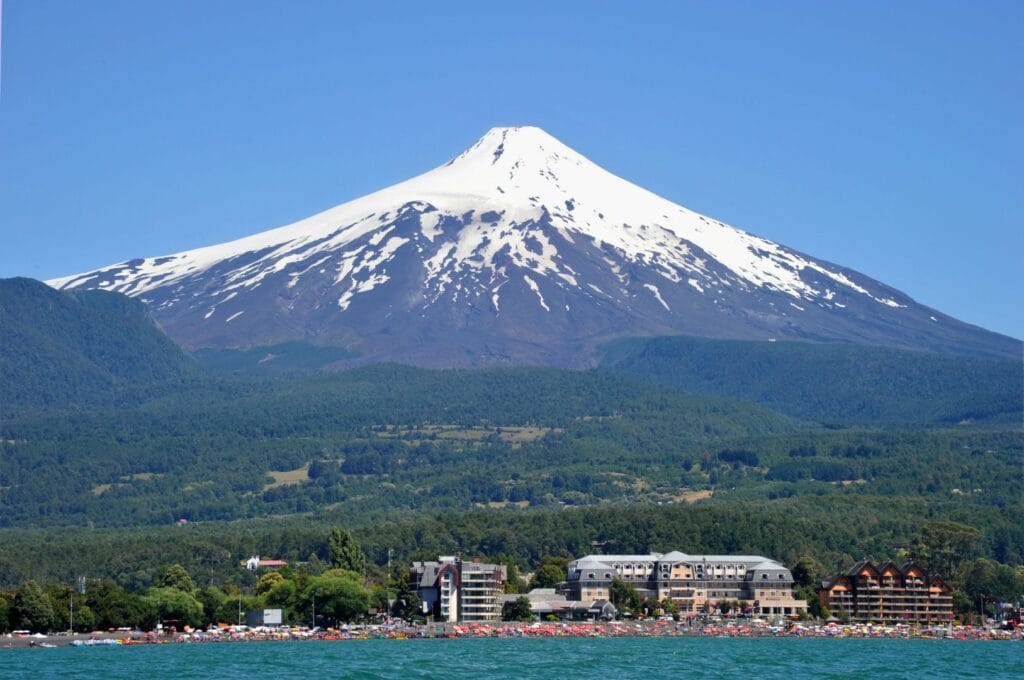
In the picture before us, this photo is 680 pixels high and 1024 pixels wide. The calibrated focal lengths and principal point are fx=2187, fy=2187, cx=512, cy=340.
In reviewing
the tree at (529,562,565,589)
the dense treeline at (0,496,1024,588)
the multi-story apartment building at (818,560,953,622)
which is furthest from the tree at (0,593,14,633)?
the multi-story apartment building at (818,560,953,622)

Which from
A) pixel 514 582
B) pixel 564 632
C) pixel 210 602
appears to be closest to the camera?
pixel 564 632

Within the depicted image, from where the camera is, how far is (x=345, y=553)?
529 ft

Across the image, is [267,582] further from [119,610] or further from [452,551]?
[452,551]

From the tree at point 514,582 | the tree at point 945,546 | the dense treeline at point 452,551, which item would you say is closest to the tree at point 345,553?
the dense treeline at point 452,551

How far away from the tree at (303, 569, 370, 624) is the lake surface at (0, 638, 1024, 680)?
28.3 ft

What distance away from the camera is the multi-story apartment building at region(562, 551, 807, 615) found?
15388cm

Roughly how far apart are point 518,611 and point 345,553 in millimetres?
20842

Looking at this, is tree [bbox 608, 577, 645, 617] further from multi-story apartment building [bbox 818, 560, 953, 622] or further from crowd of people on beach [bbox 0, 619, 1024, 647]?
multi-story apartment building [bbox 818, 560, 953, 622]

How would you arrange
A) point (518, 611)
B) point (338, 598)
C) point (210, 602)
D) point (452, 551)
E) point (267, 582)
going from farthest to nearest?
point (452, 551), point (267, 582), point (518, 611), point (210, 602), point (338, 598)

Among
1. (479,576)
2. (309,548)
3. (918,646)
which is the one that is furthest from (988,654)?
(309,548)

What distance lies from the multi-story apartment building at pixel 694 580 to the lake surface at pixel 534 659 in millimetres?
19962

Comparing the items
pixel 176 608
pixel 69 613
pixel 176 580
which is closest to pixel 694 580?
pixel 176 580

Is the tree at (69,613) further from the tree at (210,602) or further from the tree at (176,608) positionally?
the tree at (210,602)

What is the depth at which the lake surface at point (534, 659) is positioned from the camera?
9956cm
